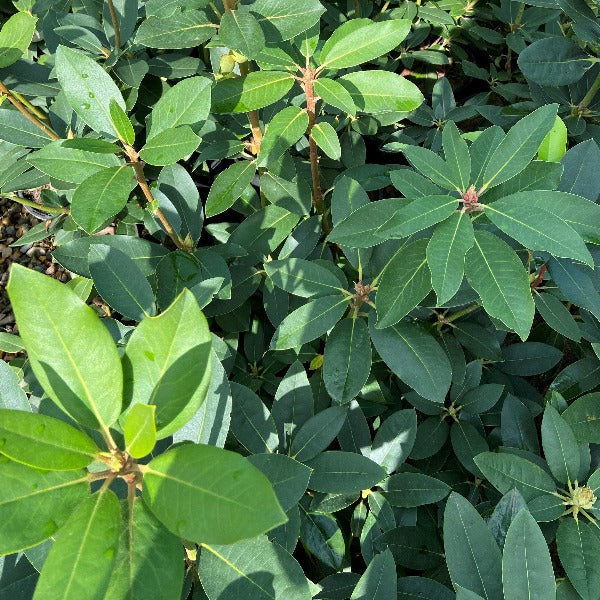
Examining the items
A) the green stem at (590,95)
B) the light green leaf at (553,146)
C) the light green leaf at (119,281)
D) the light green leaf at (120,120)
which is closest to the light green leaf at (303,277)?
the light green leaf at (119,281)

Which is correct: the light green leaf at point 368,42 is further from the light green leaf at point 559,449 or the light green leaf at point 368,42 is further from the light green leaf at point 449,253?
the light green leaf at point 559,449

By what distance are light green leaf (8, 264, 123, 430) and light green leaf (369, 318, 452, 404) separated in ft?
2.32

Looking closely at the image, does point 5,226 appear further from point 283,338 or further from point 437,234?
point 437,234

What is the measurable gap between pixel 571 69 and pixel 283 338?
1259mm

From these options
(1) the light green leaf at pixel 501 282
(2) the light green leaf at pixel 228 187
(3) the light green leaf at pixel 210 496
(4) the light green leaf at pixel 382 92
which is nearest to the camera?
(3) the light green leaf at pixel 210 496

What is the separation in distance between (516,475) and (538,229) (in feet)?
1.94

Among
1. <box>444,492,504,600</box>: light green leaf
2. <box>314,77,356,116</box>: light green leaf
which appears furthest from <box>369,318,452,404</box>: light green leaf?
<box>314,77,356,116</box>: light green leaf

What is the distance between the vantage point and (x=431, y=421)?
1688mm

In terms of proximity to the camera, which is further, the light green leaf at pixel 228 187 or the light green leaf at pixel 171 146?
the light green leaf at pixel 228 187

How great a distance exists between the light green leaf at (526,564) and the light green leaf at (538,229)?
451 millimetres

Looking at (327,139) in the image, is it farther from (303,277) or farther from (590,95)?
(590,95)

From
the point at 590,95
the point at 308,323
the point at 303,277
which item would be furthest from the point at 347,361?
the point at 590,95

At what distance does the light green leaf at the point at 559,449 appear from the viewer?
51.8 inches

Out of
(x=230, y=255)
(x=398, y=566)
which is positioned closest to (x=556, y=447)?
(x=398, y=566)
